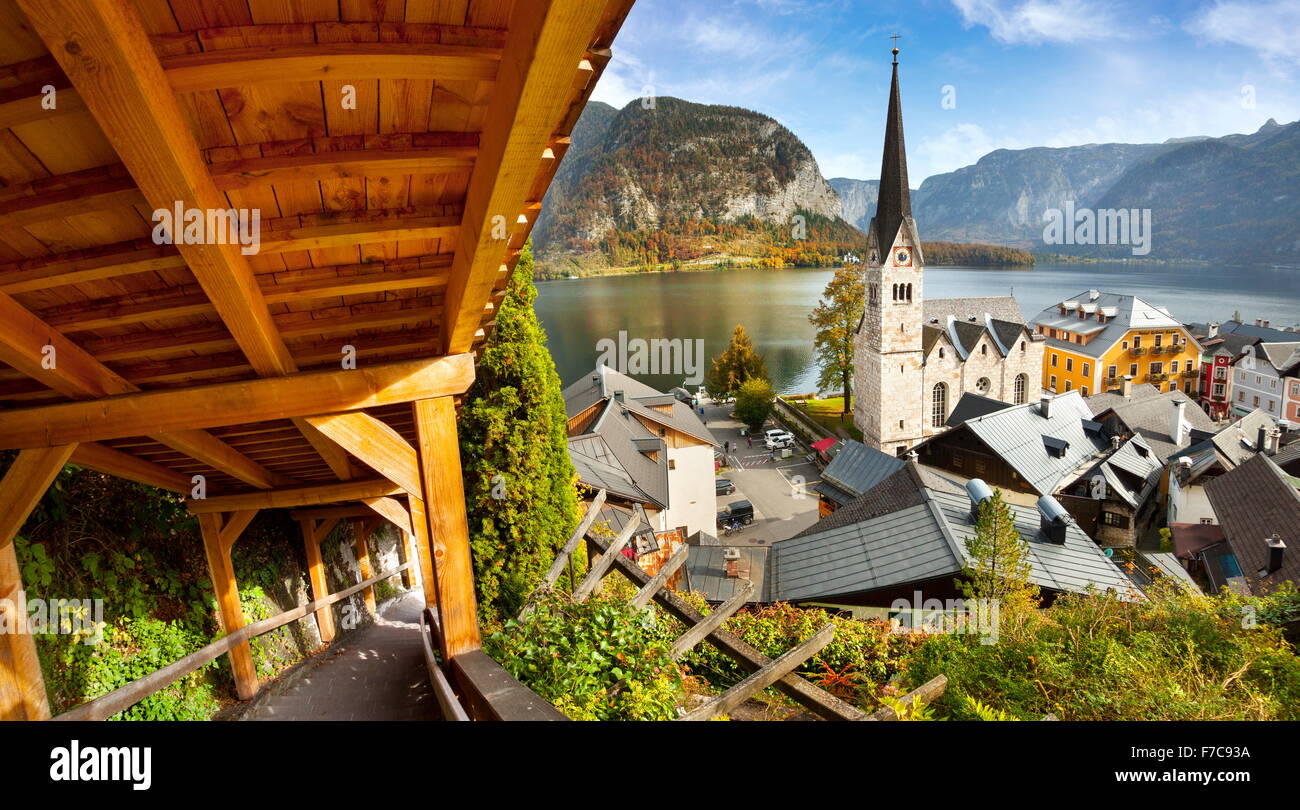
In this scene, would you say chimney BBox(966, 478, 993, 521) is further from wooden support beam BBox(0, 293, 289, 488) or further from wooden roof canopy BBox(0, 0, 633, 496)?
wooden support beam BBox(0, 293, 289, 488)

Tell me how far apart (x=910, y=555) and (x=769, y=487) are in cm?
1716

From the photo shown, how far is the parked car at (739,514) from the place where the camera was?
24.1 m

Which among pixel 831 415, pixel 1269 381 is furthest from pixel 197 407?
pixel 1269 381

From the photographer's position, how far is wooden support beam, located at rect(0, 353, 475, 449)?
304 cm

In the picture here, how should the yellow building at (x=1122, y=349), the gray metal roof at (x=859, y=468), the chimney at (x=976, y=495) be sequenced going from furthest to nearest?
the yellow building at (x=1122, y=349)
the gray metal roof at (x=859, y=468)
the chimney at (x=976, y=495)

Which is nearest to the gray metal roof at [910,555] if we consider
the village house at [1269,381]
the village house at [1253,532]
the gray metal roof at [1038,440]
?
the village house at [1253,532]

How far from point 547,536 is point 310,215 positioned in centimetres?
Answer: 753

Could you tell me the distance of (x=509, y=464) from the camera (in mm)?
9047

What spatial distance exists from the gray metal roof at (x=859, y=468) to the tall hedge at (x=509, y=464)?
14.0 meters

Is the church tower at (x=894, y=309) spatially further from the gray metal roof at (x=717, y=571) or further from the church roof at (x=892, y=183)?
the gray metal roof at (x=717, y=571)

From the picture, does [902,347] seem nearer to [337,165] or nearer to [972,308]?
[972,308]

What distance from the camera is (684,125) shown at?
160 m

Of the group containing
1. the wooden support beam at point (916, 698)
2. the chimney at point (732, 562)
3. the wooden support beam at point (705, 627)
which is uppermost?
the wooden support beam at point (705, 627)
